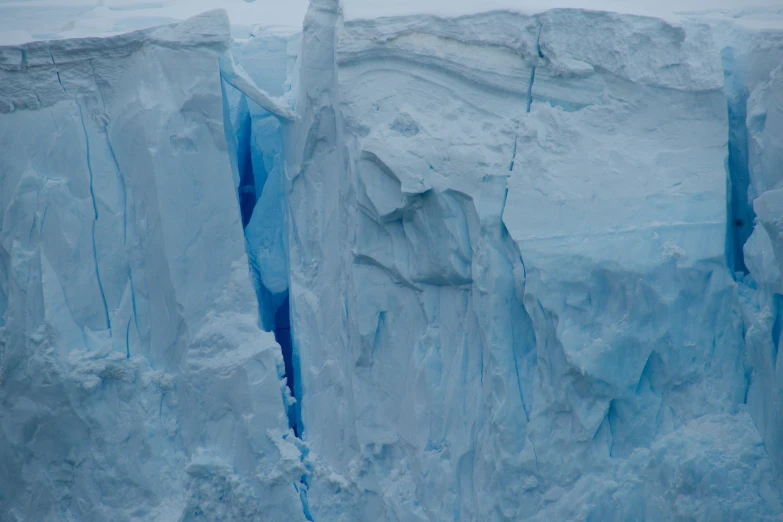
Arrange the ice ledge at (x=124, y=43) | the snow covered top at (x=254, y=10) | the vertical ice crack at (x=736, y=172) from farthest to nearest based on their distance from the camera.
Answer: the ice ledge at (x=124, y=43), the snow covered top at (x=254, y=10), the vertical ice crack at (x=736, y=172)

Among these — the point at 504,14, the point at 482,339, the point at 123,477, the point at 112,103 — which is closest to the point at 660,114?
the point at 504,14

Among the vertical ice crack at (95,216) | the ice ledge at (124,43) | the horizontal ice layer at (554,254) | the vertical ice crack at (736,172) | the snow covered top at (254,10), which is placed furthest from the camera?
the vertical ice crack at (95,216)

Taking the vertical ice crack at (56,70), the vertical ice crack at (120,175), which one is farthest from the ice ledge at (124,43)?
the vertical ice crack at (120,175)

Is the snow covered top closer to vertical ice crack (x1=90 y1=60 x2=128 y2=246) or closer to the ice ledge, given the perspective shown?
the ice ledge

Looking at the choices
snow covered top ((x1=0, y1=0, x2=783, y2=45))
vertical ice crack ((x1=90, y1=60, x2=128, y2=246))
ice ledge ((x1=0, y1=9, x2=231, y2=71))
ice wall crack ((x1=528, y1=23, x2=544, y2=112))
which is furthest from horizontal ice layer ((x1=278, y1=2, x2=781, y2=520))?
vertical ice crack ((x1=90, y1=60, x2=128, y2=246))

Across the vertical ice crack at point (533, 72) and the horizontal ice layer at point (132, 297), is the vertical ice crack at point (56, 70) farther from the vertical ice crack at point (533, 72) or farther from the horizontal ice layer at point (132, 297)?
the vertical ice crack at point (533, 72)

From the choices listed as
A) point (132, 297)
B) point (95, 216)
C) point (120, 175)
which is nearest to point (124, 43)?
point (120, 175)
